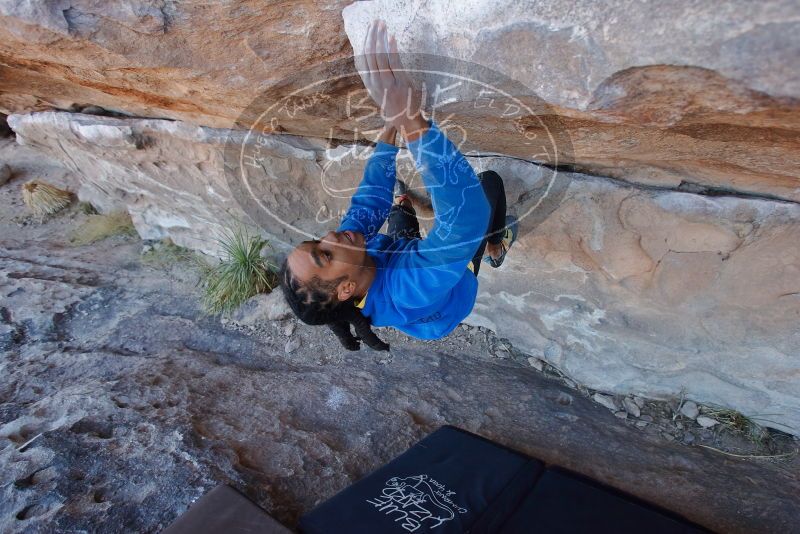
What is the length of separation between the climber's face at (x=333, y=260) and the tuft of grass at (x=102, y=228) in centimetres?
405

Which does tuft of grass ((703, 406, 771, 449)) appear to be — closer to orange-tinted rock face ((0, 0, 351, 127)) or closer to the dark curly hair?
the dark curly hair

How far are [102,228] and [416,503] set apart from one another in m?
4.58

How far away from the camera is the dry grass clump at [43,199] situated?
5.06m

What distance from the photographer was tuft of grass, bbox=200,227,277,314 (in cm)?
354

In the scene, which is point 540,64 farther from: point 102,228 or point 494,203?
point 102,228

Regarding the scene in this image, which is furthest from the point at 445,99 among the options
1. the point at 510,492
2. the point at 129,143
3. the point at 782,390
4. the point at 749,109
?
the point at 129,143

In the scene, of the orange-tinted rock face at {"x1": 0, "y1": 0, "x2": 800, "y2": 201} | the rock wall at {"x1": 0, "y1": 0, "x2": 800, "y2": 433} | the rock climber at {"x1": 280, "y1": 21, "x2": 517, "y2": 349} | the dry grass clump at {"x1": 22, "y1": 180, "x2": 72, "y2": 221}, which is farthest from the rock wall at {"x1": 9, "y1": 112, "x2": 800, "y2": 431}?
the dry grass clump at {"x1": 22, "y1": 180, "x2": 72, "y2": 221}

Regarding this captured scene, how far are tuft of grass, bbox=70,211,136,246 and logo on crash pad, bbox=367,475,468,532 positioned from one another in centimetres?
420

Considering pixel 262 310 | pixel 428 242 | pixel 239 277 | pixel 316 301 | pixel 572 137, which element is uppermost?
pixel 572 137

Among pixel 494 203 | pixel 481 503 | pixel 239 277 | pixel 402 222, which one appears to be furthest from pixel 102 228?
pixel 481 503

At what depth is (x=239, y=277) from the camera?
353 centimetres

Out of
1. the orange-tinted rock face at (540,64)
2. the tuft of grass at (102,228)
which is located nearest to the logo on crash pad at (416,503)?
the orange-tinted rock face at (540,64)

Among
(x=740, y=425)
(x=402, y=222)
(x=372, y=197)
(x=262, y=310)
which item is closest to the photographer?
(x=372, y=197)

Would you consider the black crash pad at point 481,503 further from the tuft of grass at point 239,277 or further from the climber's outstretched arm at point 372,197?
the tuft of grass at point 239,277
